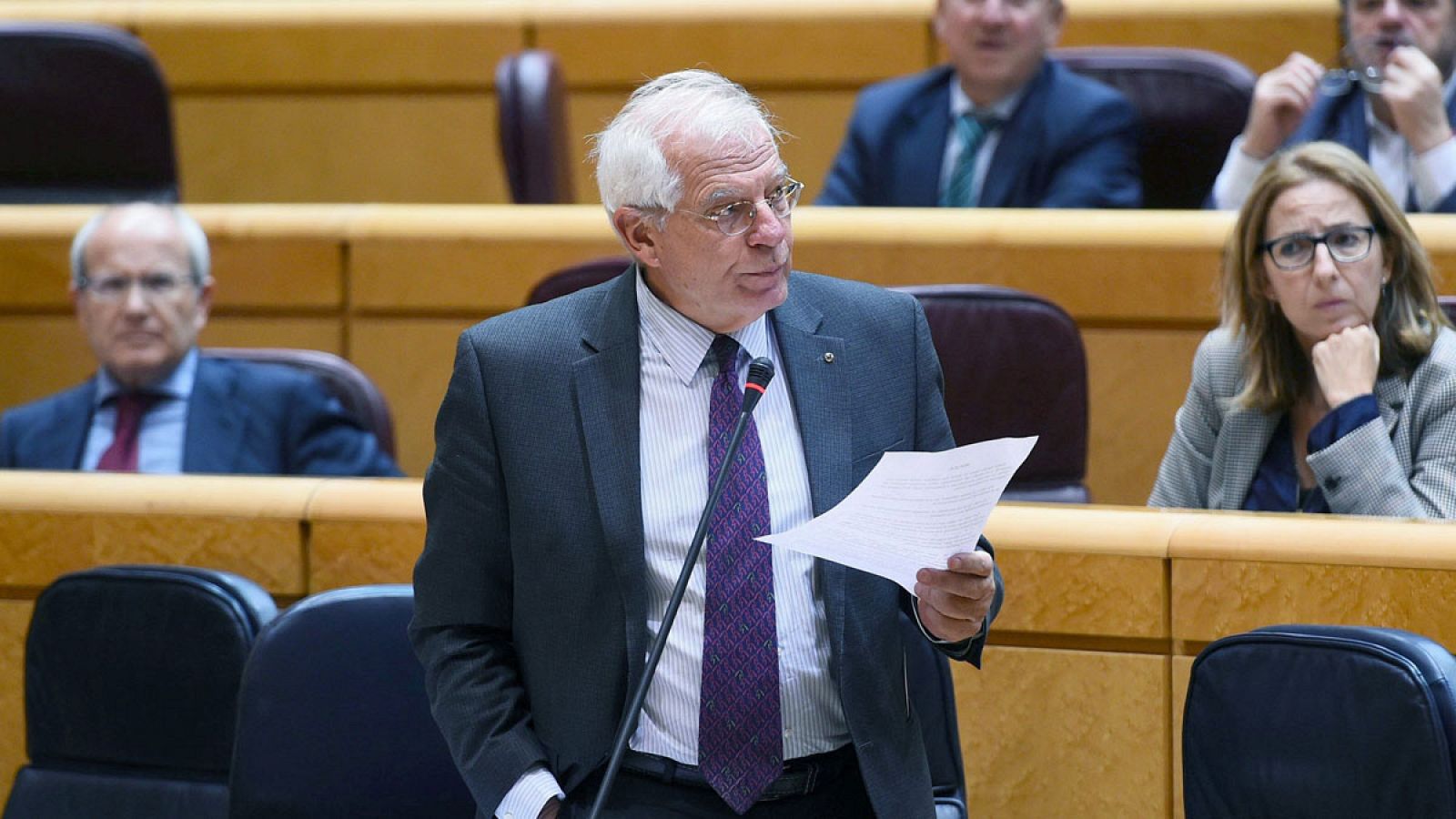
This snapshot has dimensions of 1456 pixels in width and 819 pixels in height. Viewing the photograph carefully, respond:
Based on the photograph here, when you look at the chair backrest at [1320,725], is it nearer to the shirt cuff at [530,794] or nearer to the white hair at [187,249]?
the shirt cuff at [530,794]

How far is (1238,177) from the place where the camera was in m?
1.69

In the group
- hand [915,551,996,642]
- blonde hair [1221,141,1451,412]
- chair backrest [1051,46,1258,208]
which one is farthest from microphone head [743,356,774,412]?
chair backrest [1051,46,1258,208]

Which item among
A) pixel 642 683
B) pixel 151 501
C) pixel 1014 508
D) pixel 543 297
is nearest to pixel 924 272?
pixel 543 297

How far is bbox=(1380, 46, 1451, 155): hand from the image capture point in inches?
64.1

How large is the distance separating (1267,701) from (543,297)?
0.79m

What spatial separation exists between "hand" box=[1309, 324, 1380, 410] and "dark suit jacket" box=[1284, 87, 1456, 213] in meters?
0.51

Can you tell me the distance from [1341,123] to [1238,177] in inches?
4.9

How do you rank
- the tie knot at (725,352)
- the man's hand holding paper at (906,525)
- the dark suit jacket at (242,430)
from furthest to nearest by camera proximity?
the dark suit jacket at (242,430) → the tie knot at (725,352) → the man's hand holding paper at (906,525)

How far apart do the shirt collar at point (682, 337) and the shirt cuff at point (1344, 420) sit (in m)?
0.51

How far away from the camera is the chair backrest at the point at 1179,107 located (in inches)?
74.6

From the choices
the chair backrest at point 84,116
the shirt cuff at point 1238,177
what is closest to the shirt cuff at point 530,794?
the shirt cuff at point 1238,177

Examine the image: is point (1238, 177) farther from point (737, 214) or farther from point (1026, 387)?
point (737, 214)

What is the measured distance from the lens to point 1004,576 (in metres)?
1.13

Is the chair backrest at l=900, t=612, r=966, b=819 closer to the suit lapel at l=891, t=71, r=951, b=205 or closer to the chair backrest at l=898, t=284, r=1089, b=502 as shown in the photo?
the chair backrest at l=898, t=284, r=1089, b=502
